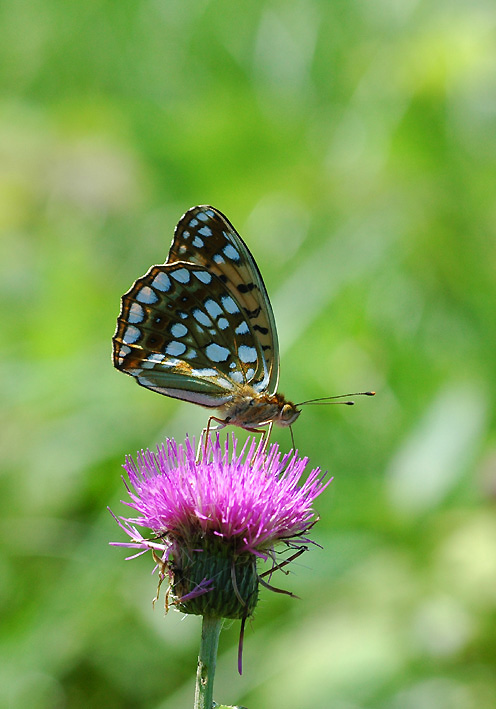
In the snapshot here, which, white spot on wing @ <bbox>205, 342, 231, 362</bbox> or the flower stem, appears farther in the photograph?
white spot on wing @ <bbox>205, 342, 231, 362</bbox>

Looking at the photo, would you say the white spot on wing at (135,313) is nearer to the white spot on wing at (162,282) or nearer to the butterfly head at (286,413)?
the white spot on wing at (162,282)

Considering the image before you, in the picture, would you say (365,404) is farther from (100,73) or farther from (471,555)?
(100,73)

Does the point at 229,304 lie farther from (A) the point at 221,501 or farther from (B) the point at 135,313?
(A) the point at 221,501

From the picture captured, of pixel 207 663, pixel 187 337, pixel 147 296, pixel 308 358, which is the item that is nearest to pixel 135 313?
pixel 147 296

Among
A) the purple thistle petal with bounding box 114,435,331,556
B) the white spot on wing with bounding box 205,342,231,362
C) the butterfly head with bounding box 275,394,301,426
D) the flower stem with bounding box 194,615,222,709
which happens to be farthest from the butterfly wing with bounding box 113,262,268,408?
the flower stem with bounding box 194,615,222,709

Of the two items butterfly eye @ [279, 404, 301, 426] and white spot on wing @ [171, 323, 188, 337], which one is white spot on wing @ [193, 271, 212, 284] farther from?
butterfly eye @ [279, 404, 301, 426]

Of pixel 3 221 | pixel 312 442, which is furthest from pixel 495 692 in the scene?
pixel 3 221
